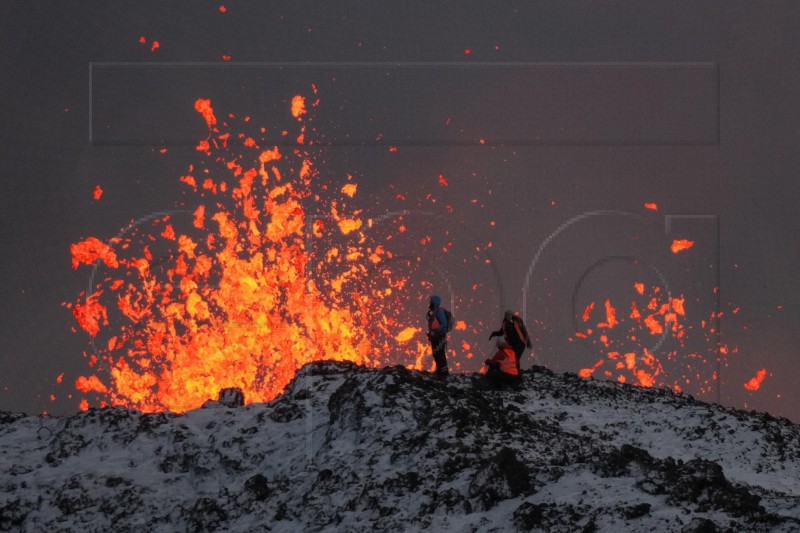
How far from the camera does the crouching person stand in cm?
1428

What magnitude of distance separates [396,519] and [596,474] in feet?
6.98

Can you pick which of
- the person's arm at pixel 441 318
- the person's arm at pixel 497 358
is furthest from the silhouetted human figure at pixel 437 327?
the person's arm at pixel 497 358

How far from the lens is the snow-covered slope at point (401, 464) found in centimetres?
802

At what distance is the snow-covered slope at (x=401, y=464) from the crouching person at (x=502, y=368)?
26 centimetres

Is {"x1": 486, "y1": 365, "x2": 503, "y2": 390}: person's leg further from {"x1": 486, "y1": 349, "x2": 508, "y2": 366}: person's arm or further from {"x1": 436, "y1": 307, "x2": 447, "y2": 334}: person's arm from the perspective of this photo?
{"x1": 436, "y1": 307, "x2": 447, "y2": 334}: person's arm

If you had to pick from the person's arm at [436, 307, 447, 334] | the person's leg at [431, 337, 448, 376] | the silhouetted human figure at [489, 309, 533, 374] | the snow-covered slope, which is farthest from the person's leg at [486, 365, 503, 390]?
the person's arm at [436, 307, 447, 334]

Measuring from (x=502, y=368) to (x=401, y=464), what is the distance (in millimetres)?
4860

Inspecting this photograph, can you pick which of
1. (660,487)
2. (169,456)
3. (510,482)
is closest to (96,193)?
(169,456)

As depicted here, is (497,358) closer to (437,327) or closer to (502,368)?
(502,368)

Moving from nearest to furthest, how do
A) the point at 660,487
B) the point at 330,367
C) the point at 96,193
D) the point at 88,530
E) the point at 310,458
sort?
the point at 660,487
the point at 88,530
the point at 310,458
the point at 330,367
the point at 96,193

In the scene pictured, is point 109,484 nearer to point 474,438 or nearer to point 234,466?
point 234,466

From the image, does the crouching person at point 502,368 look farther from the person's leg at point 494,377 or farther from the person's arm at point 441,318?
the person's arm at point 441,318

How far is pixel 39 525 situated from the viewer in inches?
412

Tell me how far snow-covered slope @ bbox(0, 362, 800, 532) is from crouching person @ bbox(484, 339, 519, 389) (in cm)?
26
